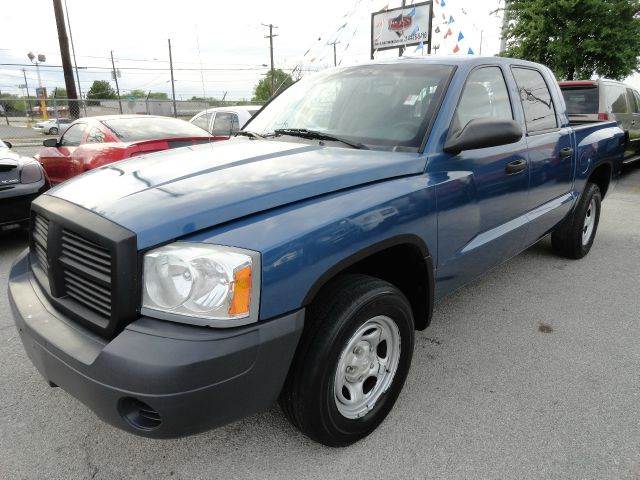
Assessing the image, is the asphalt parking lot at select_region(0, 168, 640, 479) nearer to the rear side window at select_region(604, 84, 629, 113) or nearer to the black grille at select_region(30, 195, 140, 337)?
the black grille at select_region(30, 195, 140, 337)

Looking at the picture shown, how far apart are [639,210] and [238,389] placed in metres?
7.33

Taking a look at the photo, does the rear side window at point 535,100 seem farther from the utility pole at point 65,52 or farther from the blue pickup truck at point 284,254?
the utility pole at point 65,52

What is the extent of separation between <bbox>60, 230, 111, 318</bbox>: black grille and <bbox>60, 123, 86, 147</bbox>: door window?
5.31 m

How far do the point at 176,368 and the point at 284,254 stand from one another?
1.69 ft

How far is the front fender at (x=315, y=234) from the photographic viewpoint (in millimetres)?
1664

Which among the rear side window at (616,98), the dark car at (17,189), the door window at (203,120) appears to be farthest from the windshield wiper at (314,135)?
the door window at (203,120)

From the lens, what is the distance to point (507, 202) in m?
2.99

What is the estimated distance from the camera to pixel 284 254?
5.50 ft

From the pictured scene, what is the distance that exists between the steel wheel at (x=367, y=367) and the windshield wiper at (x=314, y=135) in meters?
0.94

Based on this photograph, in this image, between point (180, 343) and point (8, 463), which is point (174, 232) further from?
point (8, 463)

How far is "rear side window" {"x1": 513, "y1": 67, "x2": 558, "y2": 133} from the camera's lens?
11.1 feet

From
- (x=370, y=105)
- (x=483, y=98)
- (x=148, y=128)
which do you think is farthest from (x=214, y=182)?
(x=148, y=128)

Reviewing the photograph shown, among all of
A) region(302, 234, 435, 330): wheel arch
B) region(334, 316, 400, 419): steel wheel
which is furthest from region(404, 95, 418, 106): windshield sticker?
region(334, 316, 400, 419): steel wheel

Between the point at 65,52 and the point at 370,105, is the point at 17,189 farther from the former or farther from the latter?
the point at 65,52
